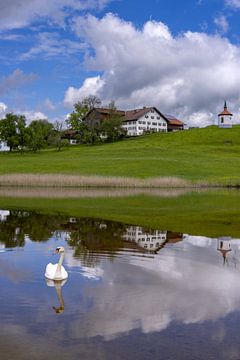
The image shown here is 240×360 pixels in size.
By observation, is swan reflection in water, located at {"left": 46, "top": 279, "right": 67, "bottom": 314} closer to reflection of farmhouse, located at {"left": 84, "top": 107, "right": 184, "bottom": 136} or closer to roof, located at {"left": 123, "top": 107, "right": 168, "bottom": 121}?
reflection of farmhouse, located at {"left": 84, "top": 107, "right": 184, "bottom": 136}

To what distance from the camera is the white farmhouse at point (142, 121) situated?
7146 inches

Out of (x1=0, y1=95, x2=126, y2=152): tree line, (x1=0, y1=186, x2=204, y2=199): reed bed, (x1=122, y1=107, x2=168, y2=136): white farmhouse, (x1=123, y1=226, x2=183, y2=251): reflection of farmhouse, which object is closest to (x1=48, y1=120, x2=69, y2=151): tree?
(x1=0, y1=95, x2=126, y2=152): tree line

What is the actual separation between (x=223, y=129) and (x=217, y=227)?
131533 millimetres

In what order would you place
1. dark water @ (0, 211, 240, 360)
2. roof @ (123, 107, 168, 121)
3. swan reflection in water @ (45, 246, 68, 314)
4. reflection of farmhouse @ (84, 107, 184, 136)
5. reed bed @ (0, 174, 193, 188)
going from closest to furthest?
1. dark water @ (0, 211, 240, 360)
2. swan reflection in water @ (45, 246, 68, 314)
3. reed bed @ (0, 174, 193, 188)
4. reflection of farmhouse @ (84, 107, 184, 136)
5. roof @ (123, 107, 168, 121)

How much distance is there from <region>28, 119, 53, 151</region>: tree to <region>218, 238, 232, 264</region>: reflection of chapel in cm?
11122

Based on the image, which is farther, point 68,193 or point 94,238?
point 68,193

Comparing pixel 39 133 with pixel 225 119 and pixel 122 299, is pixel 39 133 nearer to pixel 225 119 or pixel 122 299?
pixel 225 119

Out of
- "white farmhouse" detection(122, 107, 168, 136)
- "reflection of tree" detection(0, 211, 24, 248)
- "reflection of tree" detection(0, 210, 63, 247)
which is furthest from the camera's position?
"white farmhouse" detection(122, 107, 168, 136)

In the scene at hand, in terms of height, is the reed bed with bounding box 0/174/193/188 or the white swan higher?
the reed bed with bounding box 0/174/193/188

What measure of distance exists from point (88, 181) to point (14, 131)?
7765 centimetres

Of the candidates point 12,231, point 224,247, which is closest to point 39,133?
point 12,231

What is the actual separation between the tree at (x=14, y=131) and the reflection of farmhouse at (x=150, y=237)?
111 m

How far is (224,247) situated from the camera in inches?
928

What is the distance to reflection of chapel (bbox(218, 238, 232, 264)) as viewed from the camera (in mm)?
21647
